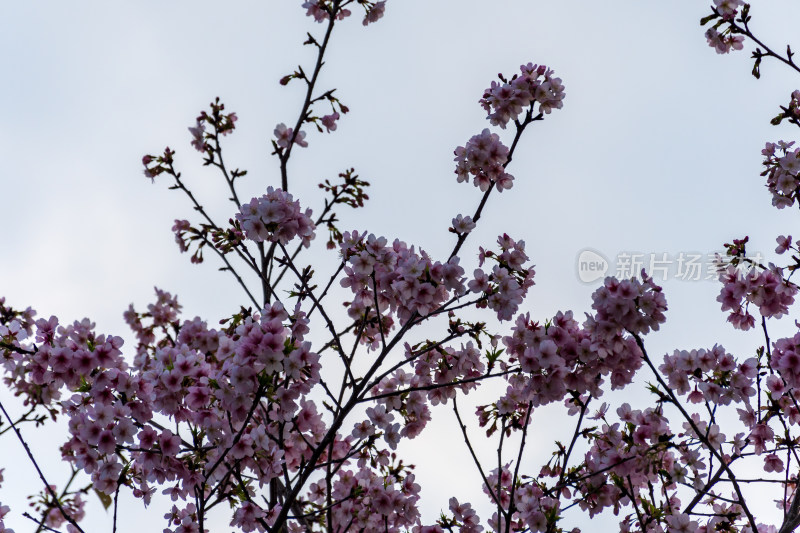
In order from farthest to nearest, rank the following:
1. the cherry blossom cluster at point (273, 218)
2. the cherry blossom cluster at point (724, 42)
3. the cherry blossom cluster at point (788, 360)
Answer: the cherry blossom cluster at point (724, 42), the cherry blossom cluster at point (788, 360), the cherry blossom cluster at point (273, 218)

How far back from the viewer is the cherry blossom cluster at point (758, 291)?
5117mm

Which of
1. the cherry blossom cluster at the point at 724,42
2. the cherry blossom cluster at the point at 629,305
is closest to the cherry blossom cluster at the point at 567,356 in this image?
the cherry blossom cluster at the point at 629,305

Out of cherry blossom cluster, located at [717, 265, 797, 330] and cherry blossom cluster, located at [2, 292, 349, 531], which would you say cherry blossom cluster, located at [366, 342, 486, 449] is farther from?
cherry blossom cluster, located at [717, 265, 797, 330]

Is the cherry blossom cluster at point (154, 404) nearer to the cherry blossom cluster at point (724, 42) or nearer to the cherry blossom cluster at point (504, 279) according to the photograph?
the cherry blossom cluster at point (504, 279)

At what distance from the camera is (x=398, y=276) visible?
4.66 meters

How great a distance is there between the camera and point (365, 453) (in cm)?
543

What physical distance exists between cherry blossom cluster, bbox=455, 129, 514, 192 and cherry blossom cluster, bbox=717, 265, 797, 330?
197 centimetres

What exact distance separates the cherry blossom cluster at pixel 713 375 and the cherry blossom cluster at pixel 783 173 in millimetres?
1616

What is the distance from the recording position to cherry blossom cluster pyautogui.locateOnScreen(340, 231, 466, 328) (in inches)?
179

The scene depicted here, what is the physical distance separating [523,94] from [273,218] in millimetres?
2103

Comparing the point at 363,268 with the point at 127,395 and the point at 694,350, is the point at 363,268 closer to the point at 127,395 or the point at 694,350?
the point at 127,395

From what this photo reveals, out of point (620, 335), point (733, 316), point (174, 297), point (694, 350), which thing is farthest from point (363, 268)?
point (174, 297)

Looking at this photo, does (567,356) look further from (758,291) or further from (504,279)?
(758,291)

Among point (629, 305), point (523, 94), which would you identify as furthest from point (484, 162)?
point (629, 305)
